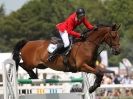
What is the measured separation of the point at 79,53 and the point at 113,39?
2.56 ft

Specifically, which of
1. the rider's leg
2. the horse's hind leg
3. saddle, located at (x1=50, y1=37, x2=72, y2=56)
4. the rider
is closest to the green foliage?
saddle, located at (x1=50, y1=37, x2=72, y2=56)

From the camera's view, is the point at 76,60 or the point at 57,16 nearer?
the point at 76,60

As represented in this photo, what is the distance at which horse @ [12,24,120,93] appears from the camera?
37.5ft

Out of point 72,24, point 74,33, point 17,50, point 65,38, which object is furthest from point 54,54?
point 17,50

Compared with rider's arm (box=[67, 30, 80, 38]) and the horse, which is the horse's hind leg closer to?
the horse

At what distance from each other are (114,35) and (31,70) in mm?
2062

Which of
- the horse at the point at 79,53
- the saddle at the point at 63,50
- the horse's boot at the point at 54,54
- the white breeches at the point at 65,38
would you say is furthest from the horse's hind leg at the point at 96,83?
the horse's boot at the point at 54,54

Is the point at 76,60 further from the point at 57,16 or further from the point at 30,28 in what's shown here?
the point at 30,28

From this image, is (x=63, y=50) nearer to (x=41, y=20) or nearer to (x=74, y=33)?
(x=74, y=33)

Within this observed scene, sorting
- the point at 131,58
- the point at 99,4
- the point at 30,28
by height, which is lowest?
the point at 131,58

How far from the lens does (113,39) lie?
11.5 meters

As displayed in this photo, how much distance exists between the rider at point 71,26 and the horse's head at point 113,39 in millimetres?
409

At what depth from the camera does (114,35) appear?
1148cm

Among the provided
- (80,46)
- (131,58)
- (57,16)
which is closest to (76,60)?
(80,46)
